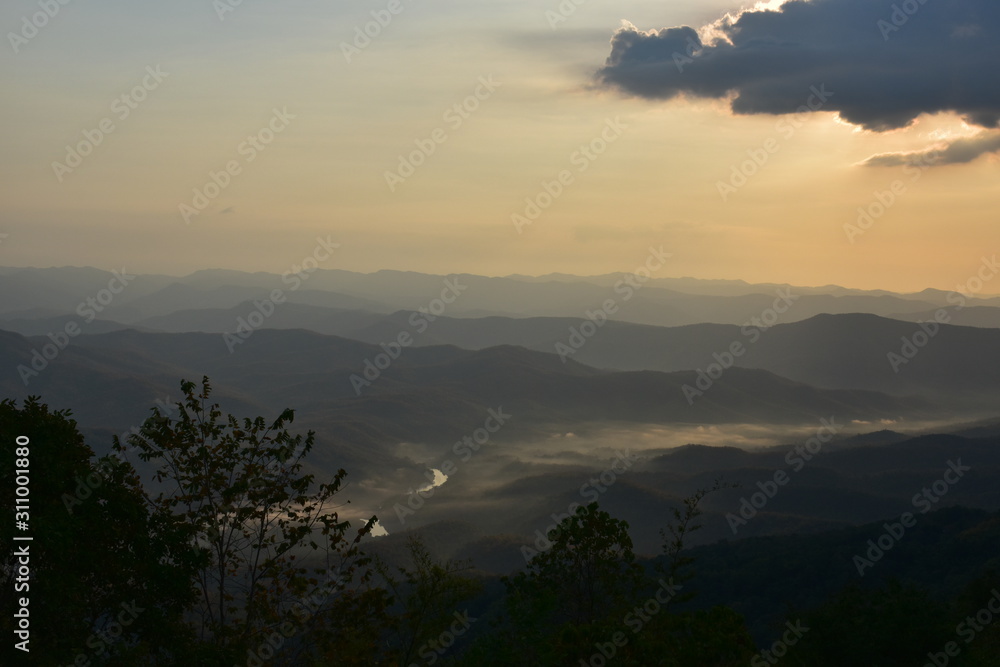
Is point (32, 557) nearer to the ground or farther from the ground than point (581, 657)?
farther from the ground

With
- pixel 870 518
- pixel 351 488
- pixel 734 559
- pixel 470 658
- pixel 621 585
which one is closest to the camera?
pixel 470 658

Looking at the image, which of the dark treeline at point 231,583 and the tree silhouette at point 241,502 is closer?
the dark treeline at point 231,583

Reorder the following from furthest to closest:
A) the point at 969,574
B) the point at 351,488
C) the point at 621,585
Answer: the point at 351,488
the point at 969,574
the point at 621,585

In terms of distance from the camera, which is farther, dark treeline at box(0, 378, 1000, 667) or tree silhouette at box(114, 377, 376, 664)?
tree silhouette at box(114, 377, 376, 664)

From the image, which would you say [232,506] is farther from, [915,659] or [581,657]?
[915,659]

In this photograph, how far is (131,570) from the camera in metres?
19.1

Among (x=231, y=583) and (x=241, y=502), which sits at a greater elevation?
(x=241, y=502)

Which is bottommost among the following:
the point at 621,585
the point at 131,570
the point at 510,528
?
the point at 510,528

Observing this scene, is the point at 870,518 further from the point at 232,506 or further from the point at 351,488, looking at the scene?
the point at 232,506

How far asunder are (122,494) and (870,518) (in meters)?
142

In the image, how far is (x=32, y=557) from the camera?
Result: 17.1 m

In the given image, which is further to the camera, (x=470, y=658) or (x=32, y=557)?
(x=470, y=658)

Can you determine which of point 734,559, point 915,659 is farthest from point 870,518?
point 915,659

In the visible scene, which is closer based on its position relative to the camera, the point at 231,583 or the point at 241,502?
the point at 231,583
